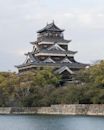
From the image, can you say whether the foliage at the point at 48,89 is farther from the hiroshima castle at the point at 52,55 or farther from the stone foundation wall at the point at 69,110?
the hiroshima castle at the point at 52,55

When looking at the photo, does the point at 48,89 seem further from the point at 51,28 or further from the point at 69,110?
the point at 51,28

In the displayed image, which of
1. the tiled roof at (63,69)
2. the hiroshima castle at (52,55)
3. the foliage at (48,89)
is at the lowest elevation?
the foliage at (48,89)

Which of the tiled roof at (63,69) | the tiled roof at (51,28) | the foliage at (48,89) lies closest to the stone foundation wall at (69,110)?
the foliage at (48,89)

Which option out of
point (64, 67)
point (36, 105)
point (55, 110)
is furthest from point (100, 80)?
point (64, 67)

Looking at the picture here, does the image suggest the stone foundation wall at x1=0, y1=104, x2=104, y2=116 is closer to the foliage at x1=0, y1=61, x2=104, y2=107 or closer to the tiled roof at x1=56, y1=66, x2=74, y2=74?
the foliage at x1=0, y1=61, x2=104, y2=107

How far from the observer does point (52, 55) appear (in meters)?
76.6

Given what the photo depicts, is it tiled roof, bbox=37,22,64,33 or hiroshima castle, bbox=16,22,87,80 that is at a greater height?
tiled roof, bbox=37,22,64,33

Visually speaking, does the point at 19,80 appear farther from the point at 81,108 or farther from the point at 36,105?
the point at 81,108

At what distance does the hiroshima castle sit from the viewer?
7356 centimetres

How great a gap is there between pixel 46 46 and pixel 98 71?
24.9 metres

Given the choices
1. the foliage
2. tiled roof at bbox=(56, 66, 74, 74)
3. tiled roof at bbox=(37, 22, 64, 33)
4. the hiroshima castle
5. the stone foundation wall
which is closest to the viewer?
the stone foundation wall

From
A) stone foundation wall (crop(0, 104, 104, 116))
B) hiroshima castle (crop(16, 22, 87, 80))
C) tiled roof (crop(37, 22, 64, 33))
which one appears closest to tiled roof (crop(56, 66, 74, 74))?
hiroshima castle (crop(16, 22, 87, 80))

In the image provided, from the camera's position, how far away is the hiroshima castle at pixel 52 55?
73.6 metres

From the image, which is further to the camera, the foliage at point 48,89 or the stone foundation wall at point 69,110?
the foliage at point 48,89
